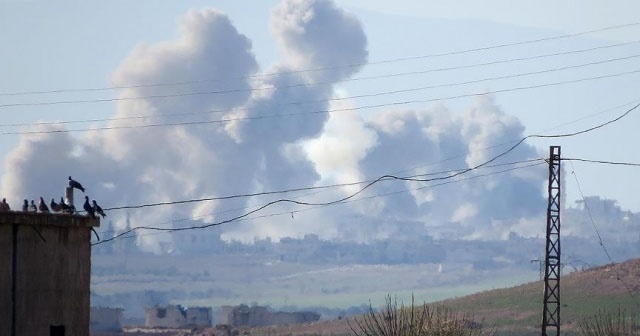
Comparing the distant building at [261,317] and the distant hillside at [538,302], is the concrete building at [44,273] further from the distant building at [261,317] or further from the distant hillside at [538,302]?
the distant building at [261,317]

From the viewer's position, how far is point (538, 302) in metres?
142

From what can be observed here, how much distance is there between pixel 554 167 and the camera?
51125mm

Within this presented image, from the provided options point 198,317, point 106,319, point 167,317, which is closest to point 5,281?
point 106,319

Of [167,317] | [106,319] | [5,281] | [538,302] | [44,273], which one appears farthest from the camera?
[167,317]

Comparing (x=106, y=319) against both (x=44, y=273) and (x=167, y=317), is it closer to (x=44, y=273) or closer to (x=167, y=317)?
(x=167, y=317)

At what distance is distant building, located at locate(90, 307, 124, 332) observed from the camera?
147250 mm

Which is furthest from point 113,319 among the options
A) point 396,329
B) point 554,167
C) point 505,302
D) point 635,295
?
point 396,329

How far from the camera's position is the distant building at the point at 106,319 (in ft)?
483

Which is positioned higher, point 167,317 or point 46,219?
point 167,317

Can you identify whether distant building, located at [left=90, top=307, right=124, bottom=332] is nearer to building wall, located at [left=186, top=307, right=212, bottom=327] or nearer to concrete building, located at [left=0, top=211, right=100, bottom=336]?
building wall, located at [left=186, top=307, right=212, bottom=327]

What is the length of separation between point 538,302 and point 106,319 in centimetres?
4184

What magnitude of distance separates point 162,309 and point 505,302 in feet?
140

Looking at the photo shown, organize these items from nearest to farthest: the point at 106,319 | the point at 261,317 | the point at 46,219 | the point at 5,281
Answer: the point at 5,281
the point at 46,219
the point at 106,319
the point at 261,317

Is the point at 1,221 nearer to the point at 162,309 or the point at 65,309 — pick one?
the point at 65,309
